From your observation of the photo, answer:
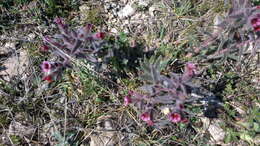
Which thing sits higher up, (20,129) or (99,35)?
(99,35)

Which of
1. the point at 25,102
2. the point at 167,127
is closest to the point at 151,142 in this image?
the point at 167,127

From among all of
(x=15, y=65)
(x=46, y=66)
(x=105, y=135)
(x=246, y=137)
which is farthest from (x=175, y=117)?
(x=15, y=65)

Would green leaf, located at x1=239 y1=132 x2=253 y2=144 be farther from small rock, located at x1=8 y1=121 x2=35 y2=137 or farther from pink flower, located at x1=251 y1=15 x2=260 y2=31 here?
small rock, located at x1=8 y1=121 x2=35 y2=137

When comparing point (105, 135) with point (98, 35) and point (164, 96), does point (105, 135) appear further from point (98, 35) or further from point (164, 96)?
point (98, 35)

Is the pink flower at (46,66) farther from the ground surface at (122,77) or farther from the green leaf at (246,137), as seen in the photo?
the green leaf at (246,137)

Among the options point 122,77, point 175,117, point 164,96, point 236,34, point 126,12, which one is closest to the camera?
point 175,117

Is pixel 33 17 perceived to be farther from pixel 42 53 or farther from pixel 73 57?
pixel 73 57
